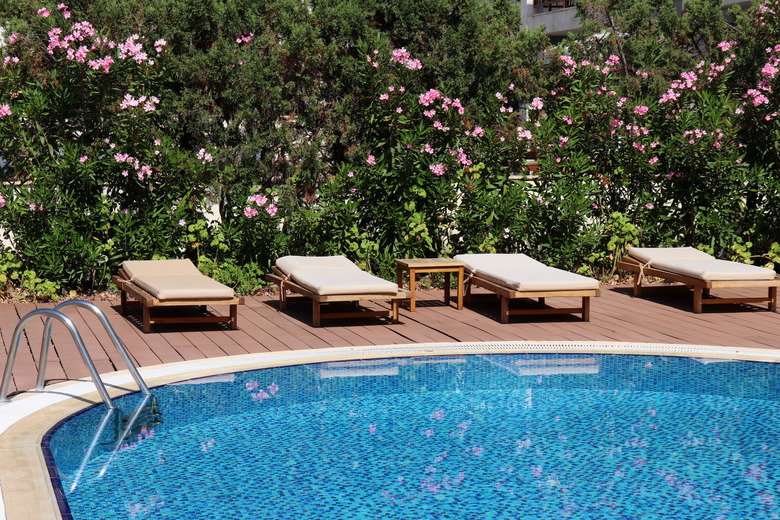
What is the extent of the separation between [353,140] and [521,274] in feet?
9.25

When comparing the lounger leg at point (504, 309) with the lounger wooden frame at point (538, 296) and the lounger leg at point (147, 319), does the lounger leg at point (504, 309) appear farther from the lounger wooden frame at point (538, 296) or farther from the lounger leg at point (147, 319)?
the lounger leg at point (147, 319)

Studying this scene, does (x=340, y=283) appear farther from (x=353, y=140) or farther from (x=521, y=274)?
(x=353, y=140)

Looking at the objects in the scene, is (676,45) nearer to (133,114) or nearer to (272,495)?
(133,114)

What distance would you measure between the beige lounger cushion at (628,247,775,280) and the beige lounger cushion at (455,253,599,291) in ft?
3.62

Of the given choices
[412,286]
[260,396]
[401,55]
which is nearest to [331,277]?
[412,286]

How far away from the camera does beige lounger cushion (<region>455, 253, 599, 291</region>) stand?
7586 millimetres

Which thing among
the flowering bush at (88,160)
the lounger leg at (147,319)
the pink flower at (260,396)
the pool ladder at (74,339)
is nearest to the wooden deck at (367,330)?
the lounger leg at (147,319)

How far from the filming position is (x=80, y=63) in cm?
844

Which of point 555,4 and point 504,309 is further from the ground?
point 555,4

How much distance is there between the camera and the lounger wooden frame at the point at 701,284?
8000 mm

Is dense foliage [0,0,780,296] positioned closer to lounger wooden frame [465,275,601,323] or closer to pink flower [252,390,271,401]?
lounger wooden frame [465,275,601,323]

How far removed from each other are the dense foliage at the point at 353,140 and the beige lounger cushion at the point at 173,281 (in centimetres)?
79

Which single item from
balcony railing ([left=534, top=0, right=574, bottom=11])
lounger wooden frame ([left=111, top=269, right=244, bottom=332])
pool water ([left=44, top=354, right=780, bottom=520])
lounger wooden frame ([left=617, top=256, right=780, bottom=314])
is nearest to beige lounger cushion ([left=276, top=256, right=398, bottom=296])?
lounger wooden frame ([left=111, top=269, right=244, bottom=332])

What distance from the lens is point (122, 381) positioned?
5.63 meters
